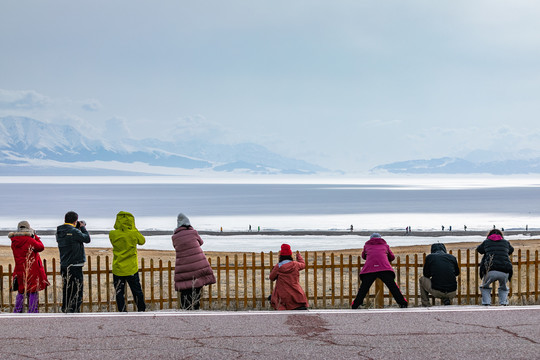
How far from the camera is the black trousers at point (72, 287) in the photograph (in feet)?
34.2

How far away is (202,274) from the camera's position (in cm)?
1053

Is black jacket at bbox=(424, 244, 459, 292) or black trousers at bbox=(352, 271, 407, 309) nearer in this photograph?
black trousers at bbox=(352, 271, 407, 309)

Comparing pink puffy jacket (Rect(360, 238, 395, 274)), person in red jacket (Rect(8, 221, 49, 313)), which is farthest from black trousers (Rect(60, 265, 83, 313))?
pink puffy jacket (Rect(360, 238, 395, 274))

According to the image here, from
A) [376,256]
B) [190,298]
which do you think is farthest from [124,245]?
[376,256]

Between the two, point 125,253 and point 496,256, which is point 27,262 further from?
point 496,256

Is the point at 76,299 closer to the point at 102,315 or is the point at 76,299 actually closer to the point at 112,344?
the point at 102,315

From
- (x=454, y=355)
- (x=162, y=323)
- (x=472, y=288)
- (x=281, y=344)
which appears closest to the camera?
(x=454, y=355)

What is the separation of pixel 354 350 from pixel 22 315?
200 inches

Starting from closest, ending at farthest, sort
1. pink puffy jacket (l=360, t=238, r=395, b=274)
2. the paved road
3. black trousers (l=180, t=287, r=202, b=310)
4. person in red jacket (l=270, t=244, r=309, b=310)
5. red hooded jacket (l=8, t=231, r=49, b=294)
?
the paved road, person in red jacket (l=270, t=244, r=309, b=310), red hooded jacket (l=8, t=231, r=49, b=294), pink puffy jacket (l=360, t=238, r=395, b=274), black trousers (l=180, t=287, r=202, b=310)

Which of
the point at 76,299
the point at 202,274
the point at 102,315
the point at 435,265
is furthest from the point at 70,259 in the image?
the point at 435,265

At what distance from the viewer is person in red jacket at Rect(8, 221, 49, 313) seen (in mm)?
10352

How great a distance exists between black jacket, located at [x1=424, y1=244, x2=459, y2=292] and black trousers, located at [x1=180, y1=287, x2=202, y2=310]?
13.3 feet

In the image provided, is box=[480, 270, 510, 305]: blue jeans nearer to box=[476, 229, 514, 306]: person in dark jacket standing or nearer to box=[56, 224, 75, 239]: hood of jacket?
box=[476, 229, 514, 306]: person in dark jacket standing

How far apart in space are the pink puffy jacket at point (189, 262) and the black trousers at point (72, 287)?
5.41 feet
